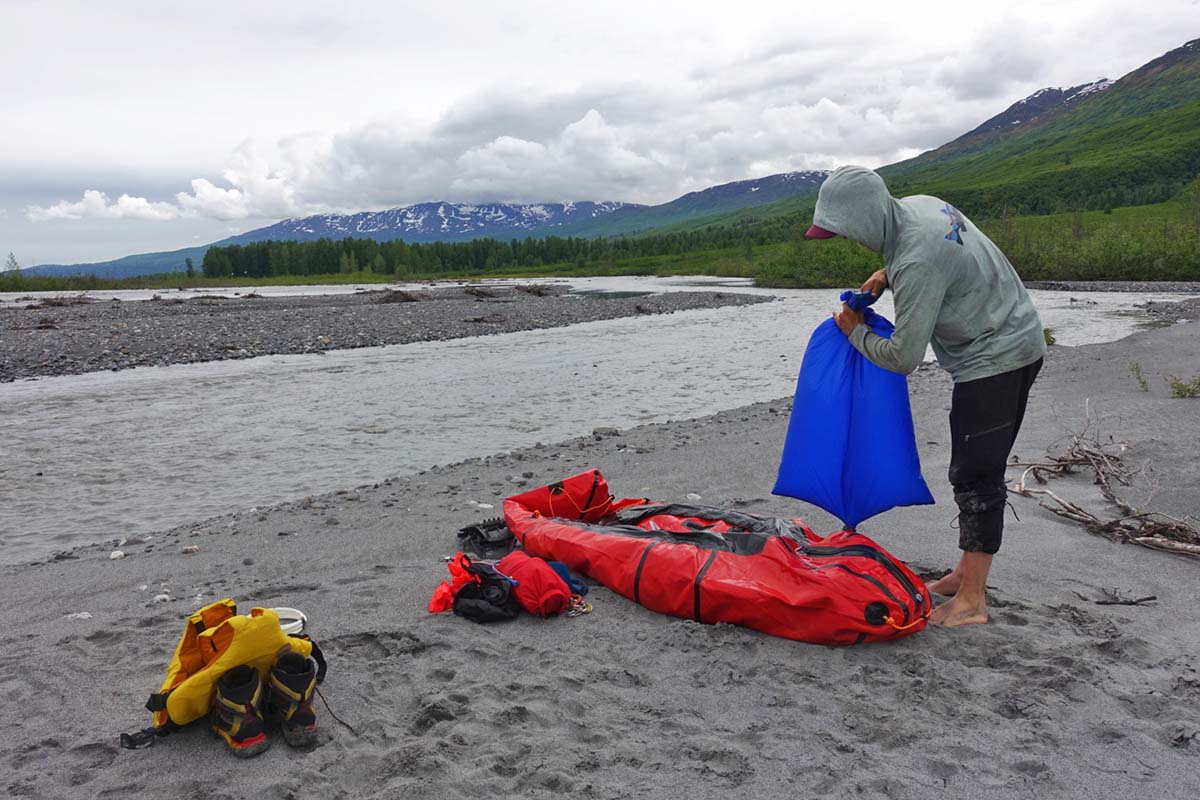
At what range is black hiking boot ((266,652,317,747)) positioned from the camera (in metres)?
3.88

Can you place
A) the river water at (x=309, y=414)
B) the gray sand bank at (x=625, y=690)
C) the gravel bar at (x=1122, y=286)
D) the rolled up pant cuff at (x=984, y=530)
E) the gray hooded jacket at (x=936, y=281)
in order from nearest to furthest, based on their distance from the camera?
1. the gray sand bank at (x=625, y=690)
2. the gray hooded jacket at (x=936, y=281)
3. the rolled up pant cuff at (x=984, y=530)
4. the river water at (x=309, y=414)
5. the gravel bar at (x=1122, y=286)

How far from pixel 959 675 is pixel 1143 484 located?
5.15m

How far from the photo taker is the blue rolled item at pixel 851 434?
17.6 ft

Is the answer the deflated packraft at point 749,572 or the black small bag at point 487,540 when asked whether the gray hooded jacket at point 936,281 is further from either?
the black small bag at point 487,540

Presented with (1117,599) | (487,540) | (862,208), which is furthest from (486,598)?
(1117,599)

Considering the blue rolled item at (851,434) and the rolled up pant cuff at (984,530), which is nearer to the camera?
the rolled up pant cuff at (984,530)

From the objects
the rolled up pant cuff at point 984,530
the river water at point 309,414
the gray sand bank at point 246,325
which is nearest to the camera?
the rolled up pant cuff at point 984,530

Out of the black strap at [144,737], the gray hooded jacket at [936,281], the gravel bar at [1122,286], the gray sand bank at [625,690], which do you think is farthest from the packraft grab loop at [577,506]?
the gravel bar at [1122,286]

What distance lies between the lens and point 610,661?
15.9 feet

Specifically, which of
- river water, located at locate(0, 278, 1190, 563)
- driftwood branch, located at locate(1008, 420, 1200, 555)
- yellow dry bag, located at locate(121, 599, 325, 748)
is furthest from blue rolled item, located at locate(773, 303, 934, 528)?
river water, located at locate(0, 278, 1190, 563)

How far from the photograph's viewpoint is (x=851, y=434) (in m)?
5.49

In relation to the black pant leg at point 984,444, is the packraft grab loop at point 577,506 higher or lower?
lower

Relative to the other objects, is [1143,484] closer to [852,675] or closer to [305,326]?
[852,675]

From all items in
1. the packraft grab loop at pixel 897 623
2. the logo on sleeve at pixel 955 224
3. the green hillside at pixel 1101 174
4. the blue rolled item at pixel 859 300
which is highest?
the green hillside at pixel 1101 174
